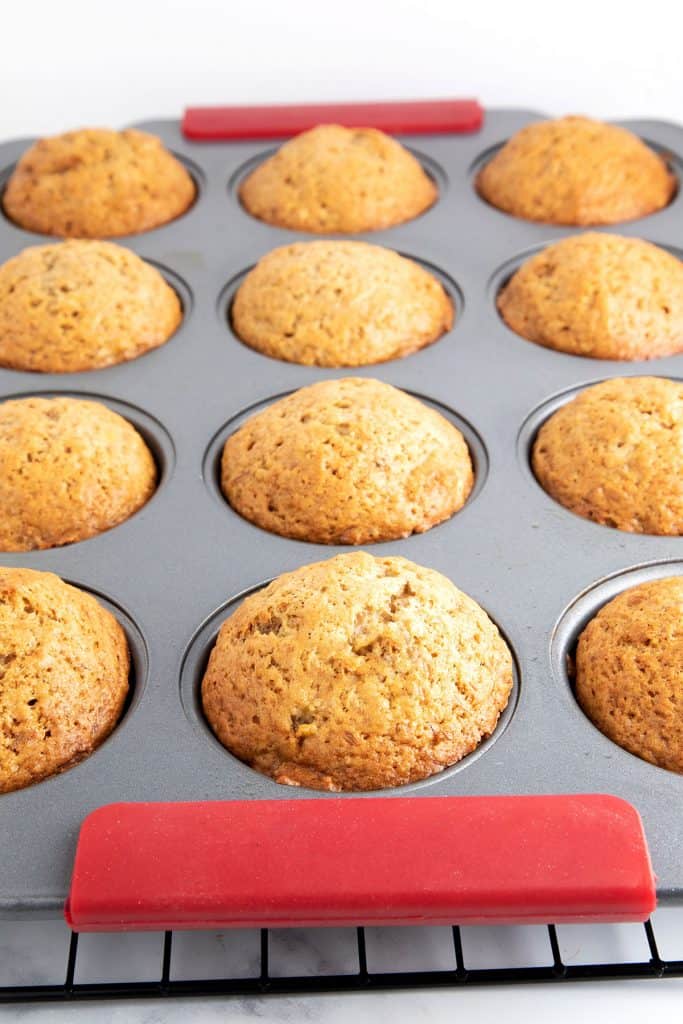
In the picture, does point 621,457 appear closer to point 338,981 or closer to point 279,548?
point 279,548

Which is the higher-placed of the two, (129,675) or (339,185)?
(339,185)

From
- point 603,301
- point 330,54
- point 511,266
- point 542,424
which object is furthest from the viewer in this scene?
point 330,54

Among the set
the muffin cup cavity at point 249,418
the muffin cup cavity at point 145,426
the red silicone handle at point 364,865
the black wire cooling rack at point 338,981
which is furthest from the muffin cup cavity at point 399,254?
the black wire cooling rack at point 338,981

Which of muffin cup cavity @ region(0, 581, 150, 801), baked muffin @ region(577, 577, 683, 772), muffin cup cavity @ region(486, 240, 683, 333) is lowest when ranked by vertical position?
muffin cup cavity @ region(0, 581, 150, 801)

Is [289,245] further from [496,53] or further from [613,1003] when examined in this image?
[613,1003]

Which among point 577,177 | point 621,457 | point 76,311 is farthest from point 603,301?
point 76,311

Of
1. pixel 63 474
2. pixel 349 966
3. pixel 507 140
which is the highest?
pixel 507 140

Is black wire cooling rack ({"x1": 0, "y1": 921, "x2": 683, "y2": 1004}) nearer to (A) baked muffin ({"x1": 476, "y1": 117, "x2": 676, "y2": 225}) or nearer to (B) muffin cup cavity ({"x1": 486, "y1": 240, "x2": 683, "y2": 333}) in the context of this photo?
(B) muffin cup cavity ({"x1": 486, "y1": 240, "x2": 683, "y2": 333})

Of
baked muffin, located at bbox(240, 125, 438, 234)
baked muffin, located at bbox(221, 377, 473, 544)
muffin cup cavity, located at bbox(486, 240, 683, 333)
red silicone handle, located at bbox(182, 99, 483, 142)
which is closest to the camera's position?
baked muffin, located at bbox(221, 377, 473, 544)

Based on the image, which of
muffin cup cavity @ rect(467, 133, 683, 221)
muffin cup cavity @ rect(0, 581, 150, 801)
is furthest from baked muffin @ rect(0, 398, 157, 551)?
muffin cup cavity @ rect(467, 133, 683, 221)
